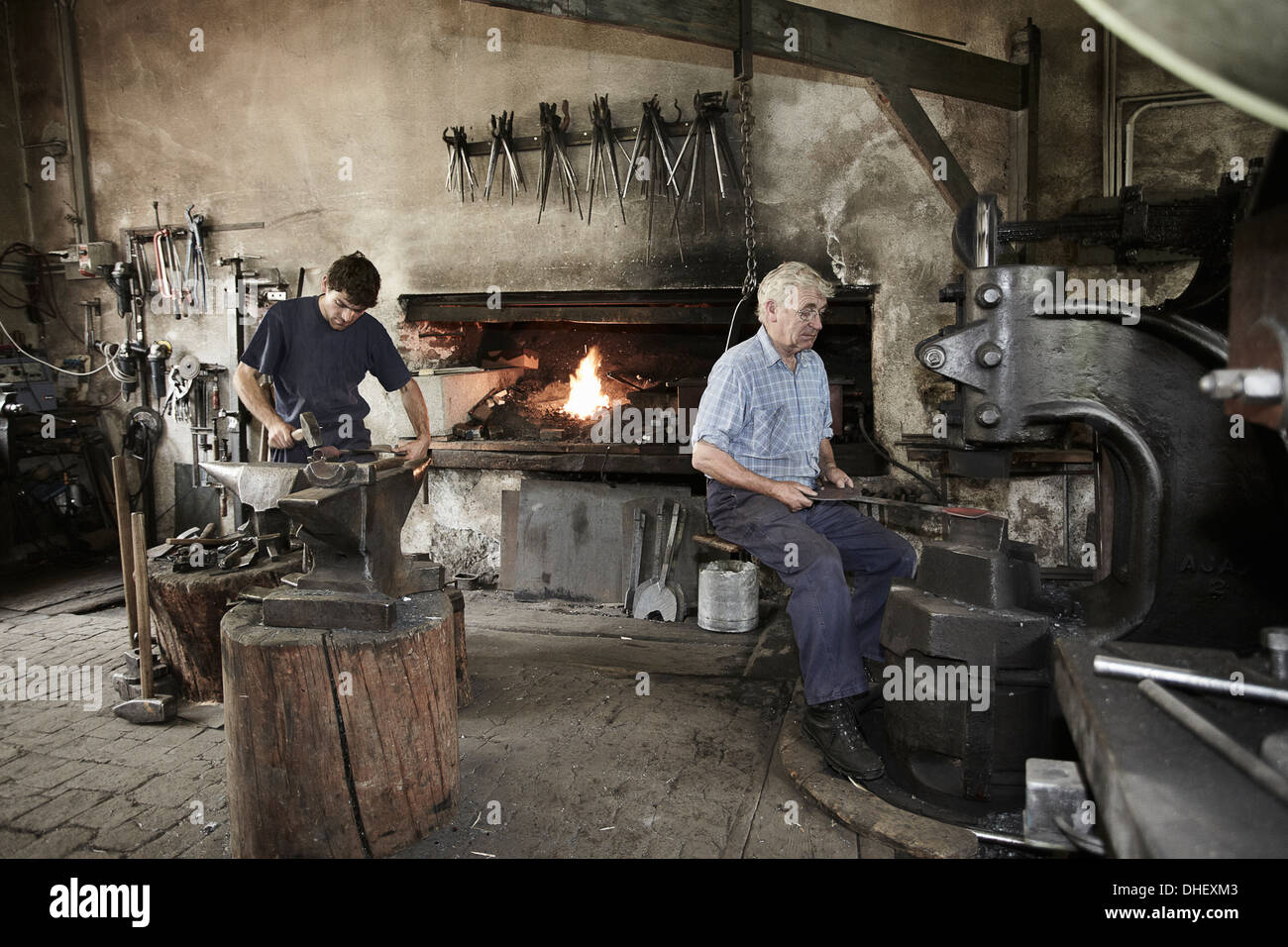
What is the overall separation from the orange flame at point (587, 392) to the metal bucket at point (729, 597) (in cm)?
177

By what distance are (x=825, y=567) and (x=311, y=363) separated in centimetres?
261

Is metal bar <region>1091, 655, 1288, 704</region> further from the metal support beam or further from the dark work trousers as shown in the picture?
the metal support beam

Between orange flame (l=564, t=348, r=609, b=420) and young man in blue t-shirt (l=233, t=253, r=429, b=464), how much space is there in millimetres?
1886

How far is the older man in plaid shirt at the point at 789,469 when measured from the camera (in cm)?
310

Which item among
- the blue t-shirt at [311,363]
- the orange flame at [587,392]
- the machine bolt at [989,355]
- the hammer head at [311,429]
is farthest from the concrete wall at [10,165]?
the machine bolt at [989,355]

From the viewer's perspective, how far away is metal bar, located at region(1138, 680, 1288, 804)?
0.94 meters

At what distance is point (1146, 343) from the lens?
2.18 m

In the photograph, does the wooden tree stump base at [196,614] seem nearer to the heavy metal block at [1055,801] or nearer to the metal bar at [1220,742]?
the heavy metal block at [1055,801]

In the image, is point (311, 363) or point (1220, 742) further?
point (311, 363)

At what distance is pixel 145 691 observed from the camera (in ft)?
11.6

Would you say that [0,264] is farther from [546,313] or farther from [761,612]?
[761,612]

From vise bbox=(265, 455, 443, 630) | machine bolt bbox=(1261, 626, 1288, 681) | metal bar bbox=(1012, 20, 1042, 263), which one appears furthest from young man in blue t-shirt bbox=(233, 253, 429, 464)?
metal bar bbox=(1012, 20, 1042, 263)

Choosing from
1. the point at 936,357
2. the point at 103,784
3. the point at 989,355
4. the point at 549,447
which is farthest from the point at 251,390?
the point at 989,355

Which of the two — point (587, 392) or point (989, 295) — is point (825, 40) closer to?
point (989, 295)
